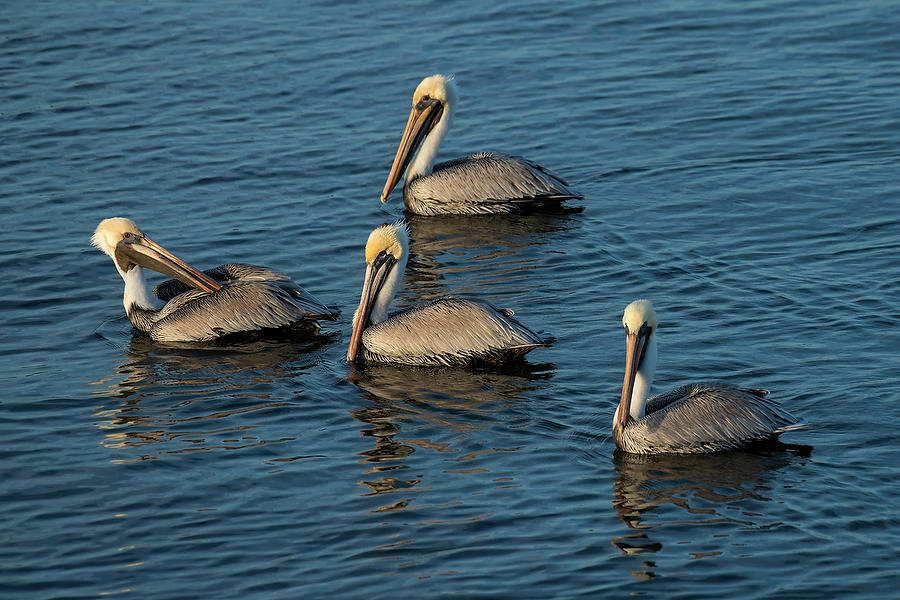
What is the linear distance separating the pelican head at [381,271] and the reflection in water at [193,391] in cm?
38

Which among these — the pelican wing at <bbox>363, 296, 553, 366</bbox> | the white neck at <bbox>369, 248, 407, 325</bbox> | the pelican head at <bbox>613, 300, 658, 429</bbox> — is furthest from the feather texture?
the pelican head at <bbox>613, 300, 658, 429</bbox>

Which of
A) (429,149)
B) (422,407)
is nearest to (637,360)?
(422,407)

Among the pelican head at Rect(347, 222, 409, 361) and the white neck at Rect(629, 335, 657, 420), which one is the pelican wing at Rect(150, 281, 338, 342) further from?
the white neck at Rect(629, 335, 657, 420)

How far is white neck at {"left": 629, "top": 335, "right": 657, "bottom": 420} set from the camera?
6.46 m

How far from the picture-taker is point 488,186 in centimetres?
1027

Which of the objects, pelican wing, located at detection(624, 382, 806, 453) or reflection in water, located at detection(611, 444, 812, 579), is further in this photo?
pelican wing, located at detection(624, 382, 806, 453)

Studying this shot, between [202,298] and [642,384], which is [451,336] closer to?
[642,384]

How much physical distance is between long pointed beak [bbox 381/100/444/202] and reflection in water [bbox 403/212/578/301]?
0.48 meters

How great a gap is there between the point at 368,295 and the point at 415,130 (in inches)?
128

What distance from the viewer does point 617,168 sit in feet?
35.4

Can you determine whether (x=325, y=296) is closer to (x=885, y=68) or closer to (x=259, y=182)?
(x=259, y=182)

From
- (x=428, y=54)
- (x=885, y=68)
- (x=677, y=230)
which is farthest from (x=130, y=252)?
(x=885, y=68)

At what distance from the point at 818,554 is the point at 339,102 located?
8171mm

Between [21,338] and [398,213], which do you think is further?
[398,213]
